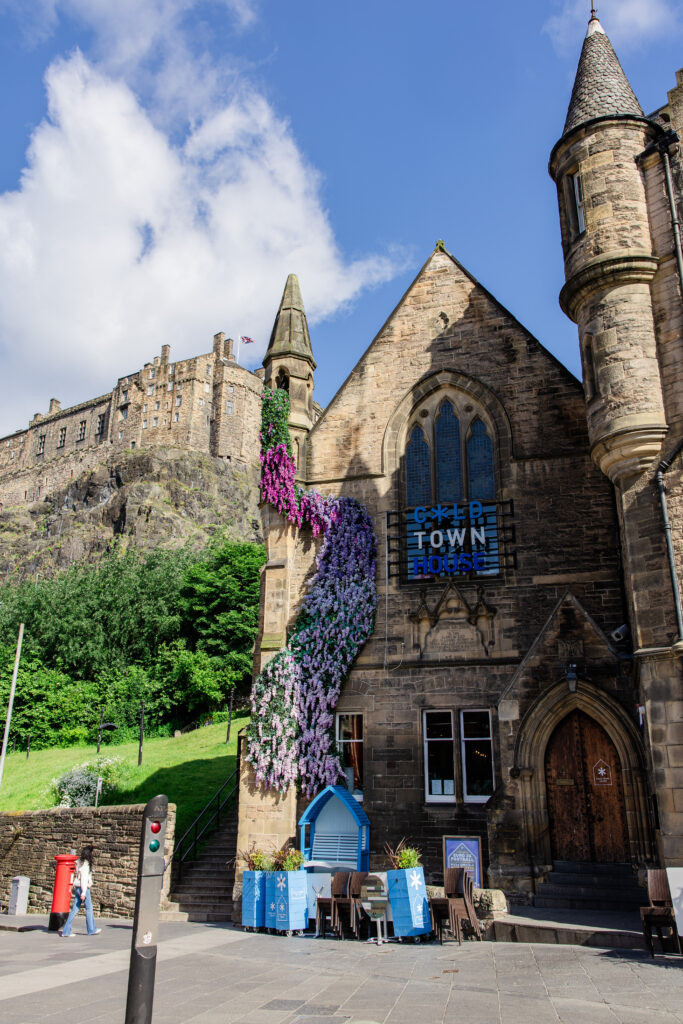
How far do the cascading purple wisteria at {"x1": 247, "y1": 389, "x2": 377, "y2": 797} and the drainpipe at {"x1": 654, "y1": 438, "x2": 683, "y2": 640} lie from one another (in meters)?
6.64

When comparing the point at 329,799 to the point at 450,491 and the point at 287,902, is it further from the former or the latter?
the point at 450,491

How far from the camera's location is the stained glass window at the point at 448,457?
716 inches

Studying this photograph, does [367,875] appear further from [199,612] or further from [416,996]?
[199,612]

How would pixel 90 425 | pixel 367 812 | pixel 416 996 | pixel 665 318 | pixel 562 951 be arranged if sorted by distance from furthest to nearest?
pixel 90 425 → pixel 367 812 → pixel 665 318 → pixel 562 951 → pixel 416 996

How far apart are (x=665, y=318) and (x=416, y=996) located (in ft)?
37.2

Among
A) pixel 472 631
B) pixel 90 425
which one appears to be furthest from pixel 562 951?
pixel 90 425

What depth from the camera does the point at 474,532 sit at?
1736 centimetres

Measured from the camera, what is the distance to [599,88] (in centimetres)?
1597

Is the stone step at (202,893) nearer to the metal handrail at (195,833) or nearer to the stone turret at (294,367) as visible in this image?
the metal handrail at (195,833)

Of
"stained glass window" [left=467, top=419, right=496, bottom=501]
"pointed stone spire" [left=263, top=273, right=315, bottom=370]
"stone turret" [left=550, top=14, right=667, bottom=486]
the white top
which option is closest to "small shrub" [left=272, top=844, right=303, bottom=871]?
the white top

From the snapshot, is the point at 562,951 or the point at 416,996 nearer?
the point at 416,996

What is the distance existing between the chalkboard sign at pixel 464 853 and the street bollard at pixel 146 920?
29.2 feet

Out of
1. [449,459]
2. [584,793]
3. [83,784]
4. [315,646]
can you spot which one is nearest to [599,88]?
[449,459]

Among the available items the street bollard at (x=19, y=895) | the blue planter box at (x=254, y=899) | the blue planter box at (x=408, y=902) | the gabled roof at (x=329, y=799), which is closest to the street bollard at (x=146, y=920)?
the blue planter box at (x=408, y=902)
